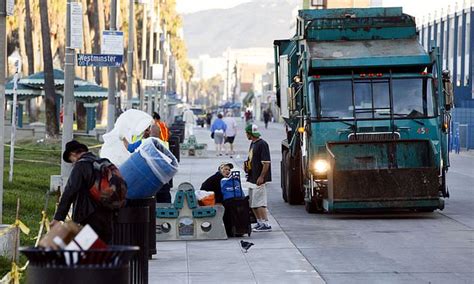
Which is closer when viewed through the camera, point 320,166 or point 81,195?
point 81,195

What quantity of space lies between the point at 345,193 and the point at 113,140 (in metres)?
7.47

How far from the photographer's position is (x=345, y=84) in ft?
74.8

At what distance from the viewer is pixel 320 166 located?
2236 cm

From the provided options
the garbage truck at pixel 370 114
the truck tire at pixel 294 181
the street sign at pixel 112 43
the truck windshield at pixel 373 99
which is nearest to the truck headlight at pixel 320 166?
the garbage truck at pixel 370 114

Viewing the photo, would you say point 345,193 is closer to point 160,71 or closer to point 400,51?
point 400,51

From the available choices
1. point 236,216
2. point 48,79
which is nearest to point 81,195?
point 236,216

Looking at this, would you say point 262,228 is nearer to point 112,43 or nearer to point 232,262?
point 232,262

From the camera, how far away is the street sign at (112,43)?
28.3m

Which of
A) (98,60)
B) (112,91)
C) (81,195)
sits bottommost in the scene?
(81,195)

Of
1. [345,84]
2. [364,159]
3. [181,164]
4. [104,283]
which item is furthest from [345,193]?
[181,164]

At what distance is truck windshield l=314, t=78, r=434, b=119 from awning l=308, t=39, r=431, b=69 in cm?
33

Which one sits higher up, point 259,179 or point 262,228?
point 259,179

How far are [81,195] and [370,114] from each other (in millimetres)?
11734

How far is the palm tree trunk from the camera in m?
47.0
